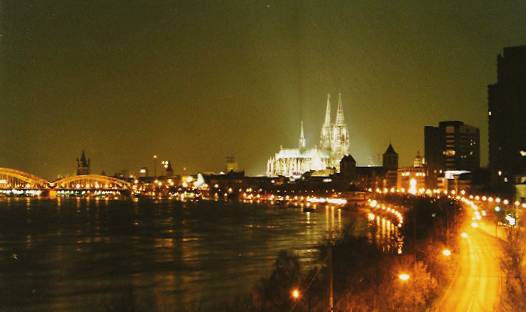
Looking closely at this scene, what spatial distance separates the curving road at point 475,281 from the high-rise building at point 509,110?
5508 cm

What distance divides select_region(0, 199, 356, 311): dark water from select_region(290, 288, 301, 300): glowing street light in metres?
2.92

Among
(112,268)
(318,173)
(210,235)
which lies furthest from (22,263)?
(318,173)

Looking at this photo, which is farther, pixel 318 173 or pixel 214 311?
pixel 318 173

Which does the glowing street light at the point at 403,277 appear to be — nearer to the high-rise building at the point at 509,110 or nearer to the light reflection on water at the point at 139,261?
the light reflection on water at the point at 139,261

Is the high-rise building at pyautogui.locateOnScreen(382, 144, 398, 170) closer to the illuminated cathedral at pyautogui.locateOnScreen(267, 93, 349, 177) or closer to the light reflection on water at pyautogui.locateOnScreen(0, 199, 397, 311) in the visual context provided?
the illuminated cathedral at pyautogui.locateOnScreen(267, 93, 349, 177)

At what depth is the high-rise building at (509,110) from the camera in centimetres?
7694

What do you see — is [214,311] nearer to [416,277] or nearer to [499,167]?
[416,277]

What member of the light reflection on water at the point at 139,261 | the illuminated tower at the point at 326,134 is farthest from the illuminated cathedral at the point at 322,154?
the light reflection on water at the point at 139,261

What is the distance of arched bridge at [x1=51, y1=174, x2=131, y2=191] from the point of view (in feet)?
428

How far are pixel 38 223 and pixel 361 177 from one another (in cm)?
6968

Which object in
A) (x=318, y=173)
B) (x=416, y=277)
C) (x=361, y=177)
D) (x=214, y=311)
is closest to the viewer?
(x=416, y=277)

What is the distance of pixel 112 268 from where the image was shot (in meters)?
26.5

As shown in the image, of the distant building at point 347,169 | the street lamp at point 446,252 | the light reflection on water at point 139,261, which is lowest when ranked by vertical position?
the light reflection on water at point 139,261

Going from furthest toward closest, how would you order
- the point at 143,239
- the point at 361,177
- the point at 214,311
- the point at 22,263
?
the point at 361,177 → the point at 143,239 → the point at 22,263 → the point at 214,311
